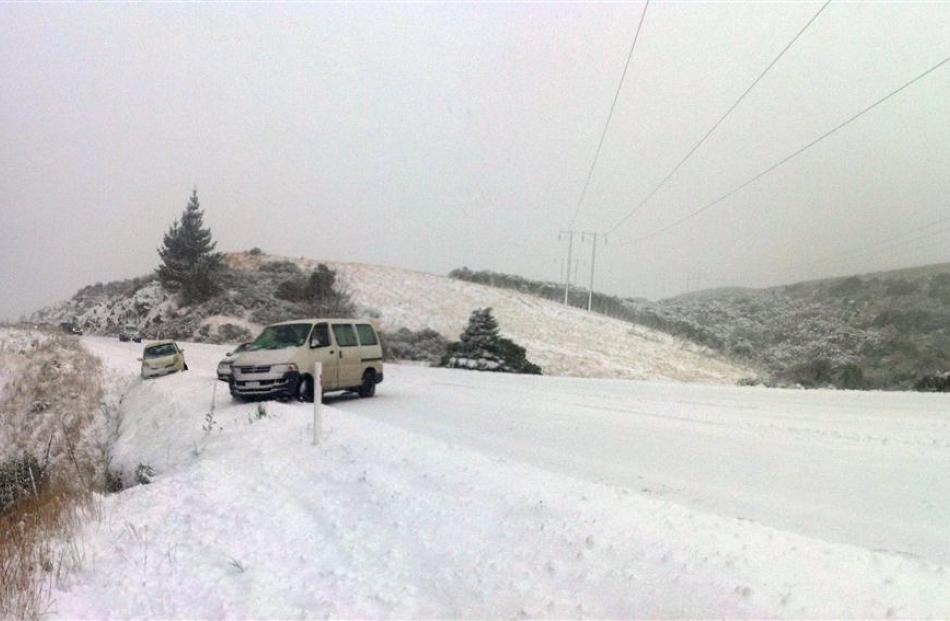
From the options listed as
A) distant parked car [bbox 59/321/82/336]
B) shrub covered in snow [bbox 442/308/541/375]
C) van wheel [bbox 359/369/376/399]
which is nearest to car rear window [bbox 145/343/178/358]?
van wheel [bbox 359/369/376/399]

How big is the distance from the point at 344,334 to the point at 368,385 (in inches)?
70.1

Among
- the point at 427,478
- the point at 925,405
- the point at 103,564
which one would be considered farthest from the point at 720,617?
the point at 925,405

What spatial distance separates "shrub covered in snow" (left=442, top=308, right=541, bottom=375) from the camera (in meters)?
33.4

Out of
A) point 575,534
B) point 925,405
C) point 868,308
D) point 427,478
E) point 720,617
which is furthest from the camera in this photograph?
point 868,308

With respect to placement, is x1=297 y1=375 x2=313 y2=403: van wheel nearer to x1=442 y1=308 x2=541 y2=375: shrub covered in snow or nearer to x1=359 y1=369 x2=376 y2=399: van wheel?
x1=359 y1=369 x2=376 y2=399: van wheel

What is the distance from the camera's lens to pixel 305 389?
14656mm

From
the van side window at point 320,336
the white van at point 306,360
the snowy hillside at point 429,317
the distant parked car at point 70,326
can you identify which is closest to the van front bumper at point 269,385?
the white van at point 306,360

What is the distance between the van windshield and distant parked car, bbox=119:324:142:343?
106 feet

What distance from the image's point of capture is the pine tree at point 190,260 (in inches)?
1930

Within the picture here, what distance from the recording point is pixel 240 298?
157 ft

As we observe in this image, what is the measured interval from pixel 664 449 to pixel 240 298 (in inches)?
1707

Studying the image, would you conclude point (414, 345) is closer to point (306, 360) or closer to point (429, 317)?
point (429, 317)

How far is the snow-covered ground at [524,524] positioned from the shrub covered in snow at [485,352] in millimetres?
21301

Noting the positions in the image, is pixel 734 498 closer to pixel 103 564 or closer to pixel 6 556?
pixel 103 564
